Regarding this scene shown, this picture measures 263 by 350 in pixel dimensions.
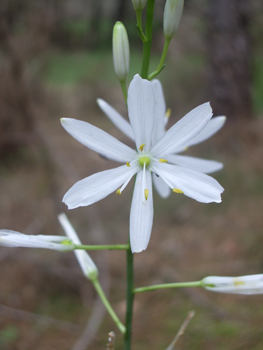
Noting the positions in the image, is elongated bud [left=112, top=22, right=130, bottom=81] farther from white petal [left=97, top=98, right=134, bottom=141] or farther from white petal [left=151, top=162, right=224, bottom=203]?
white petal [left=151, top=162, right=224, bottom=203]

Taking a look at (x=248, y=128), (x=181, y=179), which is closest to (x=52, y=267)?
(x=181, y=179)

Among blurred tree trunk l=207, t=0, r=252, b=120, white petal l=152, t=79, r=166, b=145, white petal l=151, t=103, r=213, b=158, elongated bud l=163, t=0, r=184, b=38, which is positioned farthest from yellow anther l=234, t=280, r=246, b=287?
blurred tree trunk l=207, t=0, r=252, b=120

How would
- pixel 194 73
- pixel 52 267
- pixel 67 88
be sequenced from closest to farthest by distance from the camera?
pixel 52 267 < pixel 194 73 < pixel 67 88

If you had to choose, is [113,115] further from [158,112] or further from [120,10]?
[120,10]

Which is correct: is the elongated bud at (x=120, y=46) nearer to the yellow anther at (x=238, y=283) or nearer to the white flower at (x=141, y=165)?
the white flower at (x=141, y=165)

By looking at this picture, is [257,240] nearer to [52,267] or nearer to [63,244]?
[52,267]

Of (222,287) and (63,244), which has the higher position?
(63,244)
